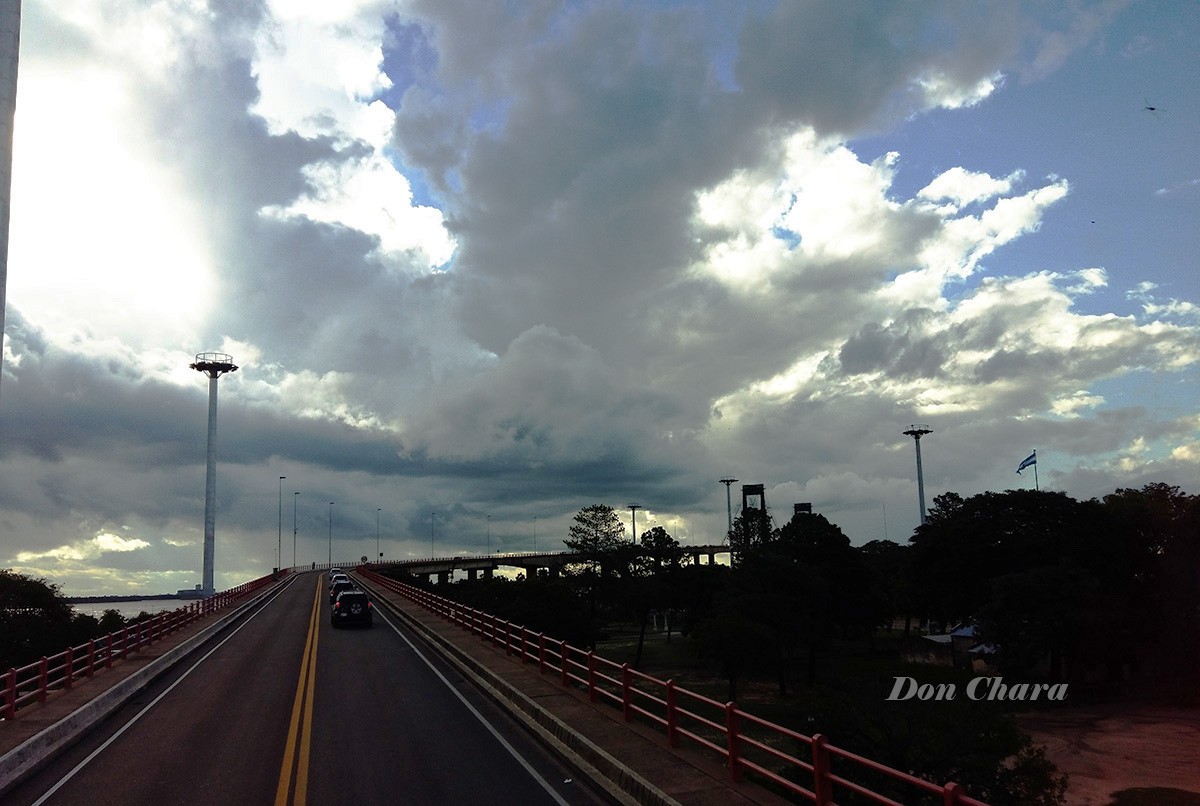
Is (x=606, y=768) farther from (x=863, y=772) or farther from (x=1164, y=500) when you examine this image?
(x=1164, y=500)

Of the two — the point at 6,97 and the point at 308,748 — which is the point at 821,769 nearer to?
the point at 308,748

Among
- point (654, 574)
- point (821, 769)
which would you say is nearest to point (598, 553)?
point (654, 574)

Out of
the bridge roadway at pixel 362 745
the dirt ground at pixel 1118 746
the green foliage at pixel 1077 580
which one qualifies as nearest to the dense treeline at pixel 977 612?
the green foliage at pixel 1077 580

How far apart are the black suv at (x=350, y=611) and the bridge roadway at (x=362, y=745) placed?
45.2 feet

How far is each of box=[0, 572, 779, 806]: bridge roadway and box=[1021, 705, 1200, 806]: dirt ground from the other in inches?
1226

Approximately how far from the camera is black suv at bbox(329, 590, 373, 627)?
133ft

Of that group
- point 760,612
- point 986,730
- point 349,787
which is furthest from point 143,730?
point 760,612

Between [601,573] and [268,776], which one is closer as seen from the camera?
[268,776]

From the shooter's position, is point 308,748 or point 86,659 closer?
point 308,748

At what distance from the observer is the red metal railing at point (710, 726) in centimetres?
883

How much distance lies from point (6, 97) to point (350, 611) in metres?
25.8

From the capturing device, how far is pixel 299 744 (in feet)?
51.1

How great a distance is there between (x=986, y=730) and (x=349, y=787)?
24.9 metres

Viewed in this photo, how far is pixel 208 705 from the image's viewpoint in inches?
806
